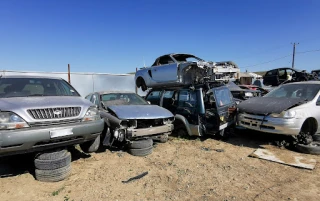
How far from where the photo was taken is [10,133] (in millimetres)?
2996

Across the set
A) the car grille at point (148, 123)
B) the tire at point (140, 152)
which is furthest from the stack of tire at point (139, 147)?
the car grille at point (148, 123)

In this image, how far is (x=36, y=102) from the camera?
3.49m

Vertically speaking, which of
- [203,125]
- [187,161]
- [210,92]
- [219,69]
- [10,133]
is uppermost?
[219,69]

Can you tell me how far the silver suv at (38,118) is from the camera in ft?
10.1

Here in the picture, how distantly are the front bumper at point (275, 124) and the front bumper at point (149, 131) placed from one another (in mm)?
2294

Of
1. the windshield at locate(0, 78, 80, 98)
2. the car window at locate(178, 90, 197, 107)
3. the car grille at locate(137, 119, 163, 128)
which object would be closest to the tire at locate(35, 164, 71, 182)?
the windshield at locate(0, 78, 80, 98)

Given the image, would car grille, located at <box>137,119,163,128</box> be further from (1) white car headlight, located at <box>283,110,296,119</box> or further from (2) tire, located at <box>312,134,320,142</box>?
(2) tire, located at <box>312,134,320,142</box>

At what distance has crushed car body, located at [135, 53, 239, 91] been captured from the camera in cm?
661

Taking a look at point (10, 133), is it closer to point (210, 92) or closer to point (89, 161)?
point (89, 161)

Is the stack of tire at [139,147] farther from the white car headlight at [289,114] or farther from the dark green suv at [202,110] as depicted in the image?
the white car headlight at [289,114]

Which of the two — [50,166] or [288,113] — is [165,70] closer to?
[288,113]

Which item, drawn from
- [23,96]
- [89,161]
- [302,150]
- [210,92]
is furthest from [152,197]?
[302,150]

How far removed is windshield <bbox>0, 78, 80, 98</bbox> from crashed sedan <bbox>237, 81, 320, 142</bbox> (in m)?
4.50

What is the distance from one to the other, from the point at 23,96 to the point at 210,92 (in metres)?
4.30
